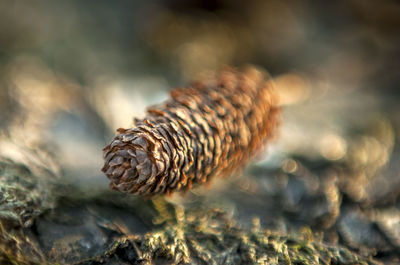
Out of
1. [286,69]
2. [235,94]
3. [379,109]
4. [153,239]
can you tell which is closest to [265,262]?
[153,239]

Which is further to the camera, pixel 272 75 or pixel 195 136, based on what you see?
pixel 272 75

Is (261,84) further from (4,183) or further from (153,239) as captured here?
(4,183)

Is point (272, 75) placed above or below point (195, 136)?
above

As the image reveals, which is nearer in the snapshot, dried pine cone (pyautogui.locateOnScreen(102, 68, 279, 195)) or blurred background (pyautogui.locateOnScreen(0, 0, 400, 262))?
dried pine cone (pyautogui.locateOnScreen(102, 68, 279, 195))
